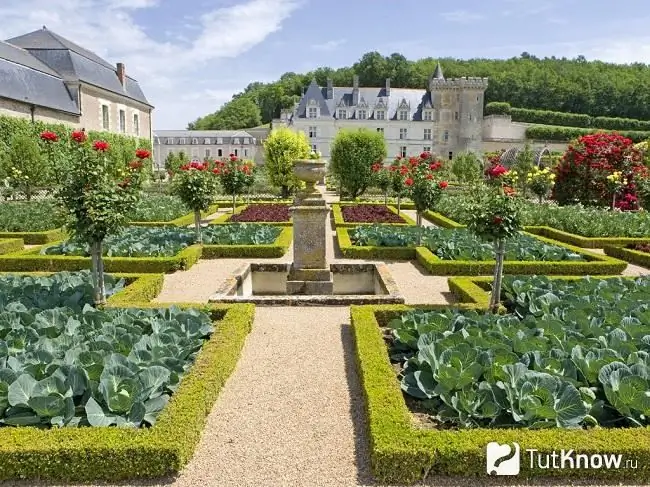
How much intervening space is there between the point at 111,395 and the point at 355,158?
2568 cm

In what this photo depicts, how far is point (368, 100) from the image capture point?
1943 inches

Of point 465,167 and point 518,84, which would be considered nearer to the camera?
point 465,167

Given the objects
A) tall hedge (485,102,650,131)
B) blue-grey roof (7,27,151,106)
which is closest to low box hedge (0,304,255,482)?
blue-grey roof (7,27,151,106)

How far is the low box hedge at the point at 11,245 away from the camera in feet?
35.6

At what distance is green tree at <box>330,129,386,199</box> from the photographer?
1121 inches

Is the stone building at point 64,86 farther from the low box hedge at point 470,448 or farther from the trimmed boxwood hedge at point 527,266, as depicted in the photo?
the low box hedge at point 470,448

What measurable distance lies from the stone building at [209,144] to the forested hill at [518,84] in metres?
14.2

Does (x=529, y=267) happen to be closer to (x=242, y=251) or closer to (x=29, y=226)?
(x=242, y=251)

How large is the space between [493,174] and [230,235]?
715cm

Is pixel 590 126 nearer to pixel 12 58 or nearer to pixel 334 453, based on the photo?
pixel 12 58

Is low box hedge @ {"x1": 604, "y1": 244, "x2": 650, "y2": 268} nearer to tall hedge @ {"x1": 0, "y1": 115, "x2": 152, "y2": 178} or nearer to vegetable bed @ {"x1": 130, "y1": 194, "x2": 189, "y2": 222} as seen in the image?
vegetable bed @ {"x1": 130, "y1": 194, "x2": 189, "y2": 222}

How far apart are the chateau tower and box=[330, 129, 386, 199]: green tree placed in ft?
77.8

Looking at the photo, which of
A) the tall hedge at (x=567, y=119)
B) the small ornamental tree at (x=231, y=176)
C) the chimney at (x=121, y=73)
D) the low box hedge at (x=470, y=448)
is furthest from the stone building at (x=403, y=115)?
the low box hedge at (x=470, y=448)

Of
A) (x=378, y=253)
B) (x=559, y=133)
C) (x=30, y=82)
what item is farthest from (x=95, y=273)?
(x=559, y=133)
